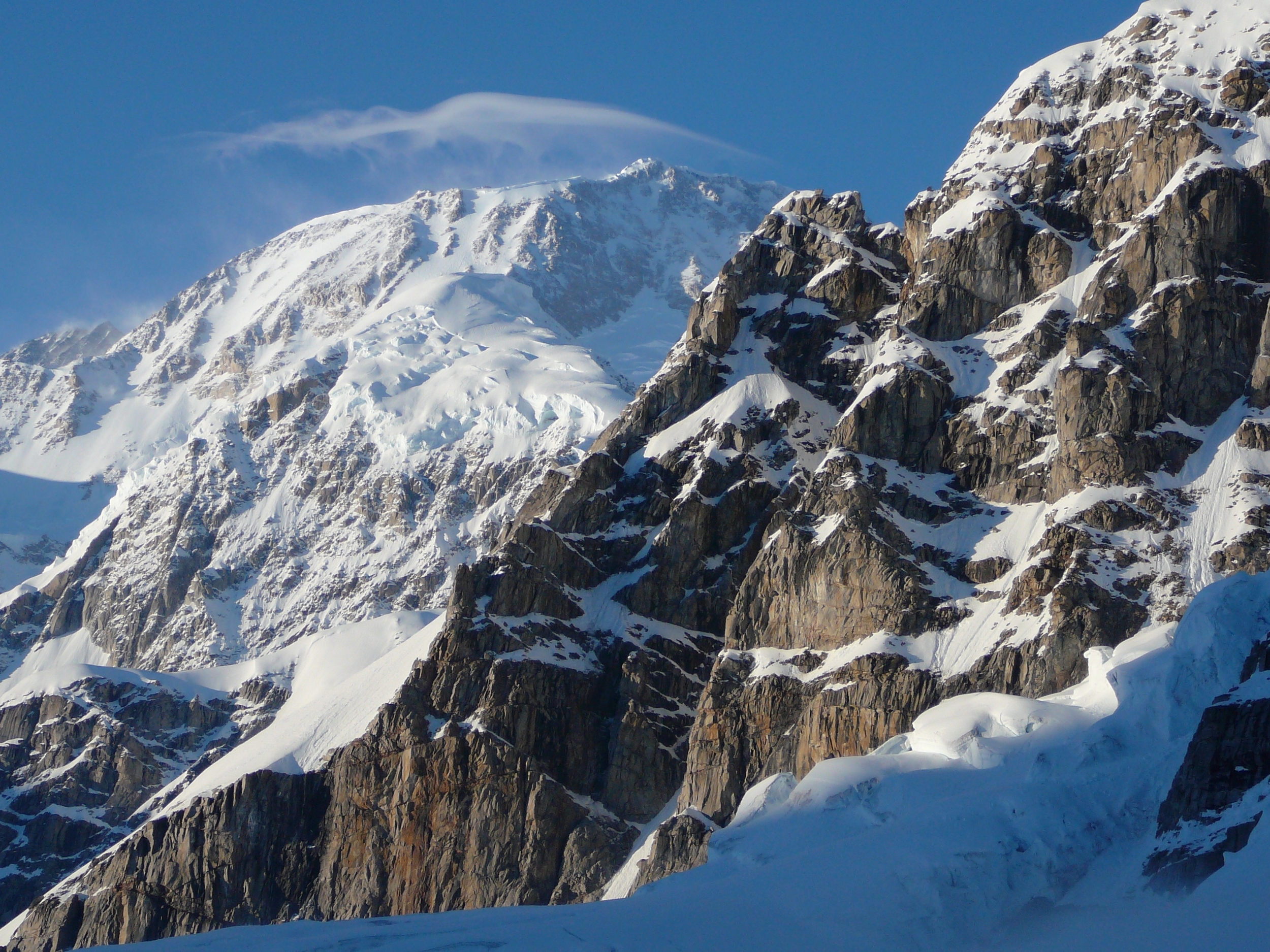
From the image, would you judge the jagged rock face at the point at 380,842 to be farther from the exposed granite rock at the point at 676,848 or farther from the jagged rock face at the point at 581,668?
the exposed granite rock at the point at 676,848

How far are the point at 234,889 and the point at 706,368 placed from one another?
74.2 meters

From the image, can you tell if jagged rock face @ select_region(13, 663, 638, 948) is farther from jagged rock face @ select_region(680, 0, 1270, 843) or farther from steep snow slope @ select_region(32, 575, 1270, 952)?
steep snow slope @ select_region(32, 575, 1270, 952)

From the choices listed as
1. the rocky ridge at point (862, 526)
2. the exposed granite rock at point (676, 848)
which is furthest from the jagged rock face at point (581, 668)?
the exposed granite rock at point (676, 848)

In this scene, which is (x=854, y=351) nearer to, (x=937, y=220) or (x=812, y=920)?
(x=937, y=220)


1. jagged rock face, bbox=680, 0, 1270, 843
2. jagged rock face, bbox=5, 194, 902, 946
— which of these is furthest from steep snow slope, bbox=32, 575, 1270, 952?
jagged rock face, bbox=5, 194, 902, 946

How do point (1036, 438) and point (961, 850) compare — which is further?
point (1036, 438)

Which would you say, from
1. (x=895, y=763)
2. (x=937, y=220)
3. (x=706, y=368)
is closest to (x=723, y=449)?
(x=706, y=368)

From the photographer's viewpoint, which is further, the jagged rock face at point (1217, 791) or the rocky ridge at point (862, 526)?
the rocky ridge at point (862, 526)

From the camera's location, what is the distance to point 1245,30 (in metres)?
178

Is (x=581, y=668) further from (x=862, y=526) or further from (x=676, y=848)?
(x=862, y=526)

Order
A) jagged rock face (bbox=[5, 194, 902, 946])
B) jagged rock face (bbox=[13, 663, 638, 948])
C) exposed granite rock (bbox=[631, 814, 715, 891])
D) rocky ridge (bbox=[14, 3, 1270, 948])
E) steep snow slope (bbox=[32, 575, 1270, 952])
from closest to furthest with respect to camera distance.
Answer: steep snow slope (bbox=[32, 575, 1270, 952]) < exposed granite rock (bbox=[631, 814, 715, 891]) < rocky ridge (bbox=[14, 3, 1270, 948]) < jagged rock face (bbox=[13, 663, 638, 948]) < jagged rock face (bbox=[5, 194, 902, 946])

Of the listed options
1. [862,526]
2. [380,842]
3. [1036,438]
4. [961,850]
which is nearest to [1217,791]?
[961,850]

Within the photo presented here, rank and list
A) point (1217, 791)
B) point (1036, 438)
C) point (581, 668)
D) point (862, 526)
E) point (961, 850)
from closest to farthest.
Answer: point (1217, 791) < point (961, 850) < point (862, 526) < point (1036, 438) < point (581, 668)

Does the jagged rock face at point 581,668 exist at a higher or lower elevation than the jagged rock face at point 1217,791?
higher
